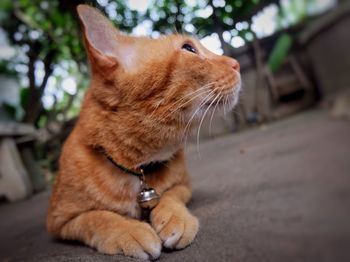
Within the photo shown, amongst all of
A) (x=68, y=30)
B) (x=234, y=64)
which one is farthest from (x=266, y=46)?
(x=68, y=30)

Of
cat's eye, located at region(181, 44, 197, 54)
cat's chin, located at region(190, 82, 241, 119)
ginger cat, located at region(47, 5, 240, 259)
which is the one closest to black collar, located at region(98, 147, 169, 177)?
ginger cat, located at region(47, 5, 240, 259)

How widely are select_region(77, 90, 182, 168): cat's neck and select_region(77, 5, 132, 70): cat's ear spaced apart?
18cm

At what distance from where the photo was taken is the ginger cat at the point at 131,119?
1.09 m

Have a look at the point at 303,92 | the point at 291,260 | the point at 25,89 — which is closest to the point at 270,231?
the point at 291,260

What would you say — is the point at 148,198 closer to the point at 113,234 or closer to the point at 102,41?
the point at 113,234

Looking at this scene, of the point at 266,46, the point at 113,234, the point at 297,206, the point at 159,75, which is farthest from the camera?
the point at 159,75

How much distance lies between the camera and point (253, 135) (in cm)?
102

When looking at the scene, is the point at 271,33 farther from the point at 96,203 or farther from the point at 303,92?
the point at 96,203

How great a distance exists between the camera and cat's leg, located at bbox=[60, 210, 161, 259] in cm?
92

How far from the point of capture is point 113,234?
3.30 feet

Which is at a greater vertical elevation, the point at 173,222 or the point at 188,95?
the point at 188,95

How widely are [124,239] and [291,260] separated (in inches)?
28.9

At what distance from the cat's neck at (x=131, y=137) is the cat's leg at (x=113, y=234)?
204mm

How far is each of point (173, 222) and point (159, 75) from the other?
485 mm
